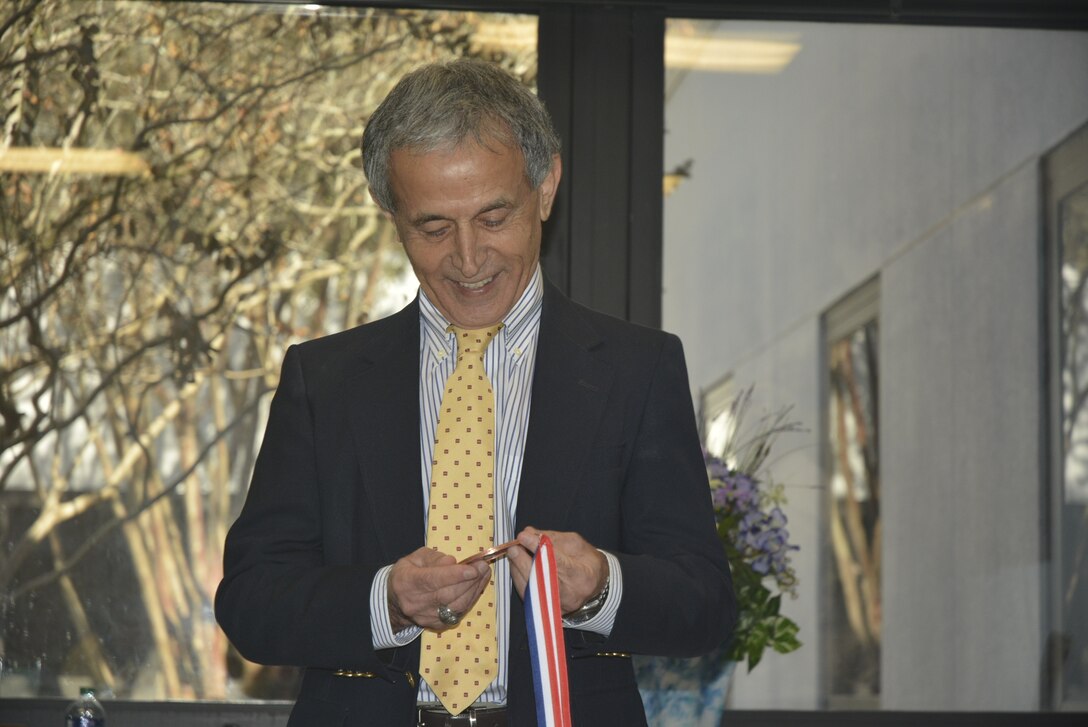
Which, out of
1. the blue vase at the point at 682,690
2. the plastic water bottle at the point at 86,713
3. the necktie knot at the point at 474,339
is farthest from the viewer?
the plastic water bottle at the point at 86,713

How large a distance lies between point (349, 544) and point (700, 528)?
17.9 inches

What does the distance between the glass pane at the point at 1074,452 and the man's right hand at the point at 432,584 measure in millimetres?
2222

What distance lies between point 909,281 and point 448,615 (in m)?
2.17

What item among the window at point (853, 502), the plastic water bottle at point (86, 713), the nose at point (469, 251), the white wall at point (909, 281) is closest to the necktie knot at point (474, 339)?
the nose at point (469, 251)

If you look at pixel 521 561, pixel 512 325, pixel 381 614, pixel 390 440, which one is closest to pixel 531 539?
pixel 521 561

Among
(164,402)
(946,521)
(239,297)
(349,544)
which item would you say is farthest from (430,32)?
(349,544)

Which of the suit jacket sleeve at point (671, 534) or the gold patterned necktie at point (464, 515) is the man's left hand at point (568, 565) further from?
the gold patterned necktie at point (464, 515)

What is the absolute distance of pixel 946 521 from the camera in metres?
3.45

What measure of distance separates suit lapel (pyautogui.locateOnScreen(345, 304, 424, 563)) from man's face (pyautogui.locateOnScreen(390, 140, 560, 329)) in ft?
0.32

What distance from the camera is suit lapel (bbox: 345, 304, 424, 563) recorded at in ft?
6.02

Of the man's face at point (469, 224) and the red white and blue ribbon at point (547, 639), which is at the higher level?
the man's face at point (469, 224)

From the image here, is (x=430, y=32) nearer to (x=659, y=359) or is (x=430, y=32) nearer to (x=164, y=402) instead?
(x=164, y=402)

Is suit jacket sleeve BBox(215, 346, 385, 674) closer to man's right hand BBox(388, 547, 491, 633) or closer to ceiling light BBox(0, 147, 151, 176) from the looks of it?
man's right hand BBox(388, 547, 491, 633)

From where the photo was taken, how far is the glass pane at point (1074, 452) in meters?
3.43
